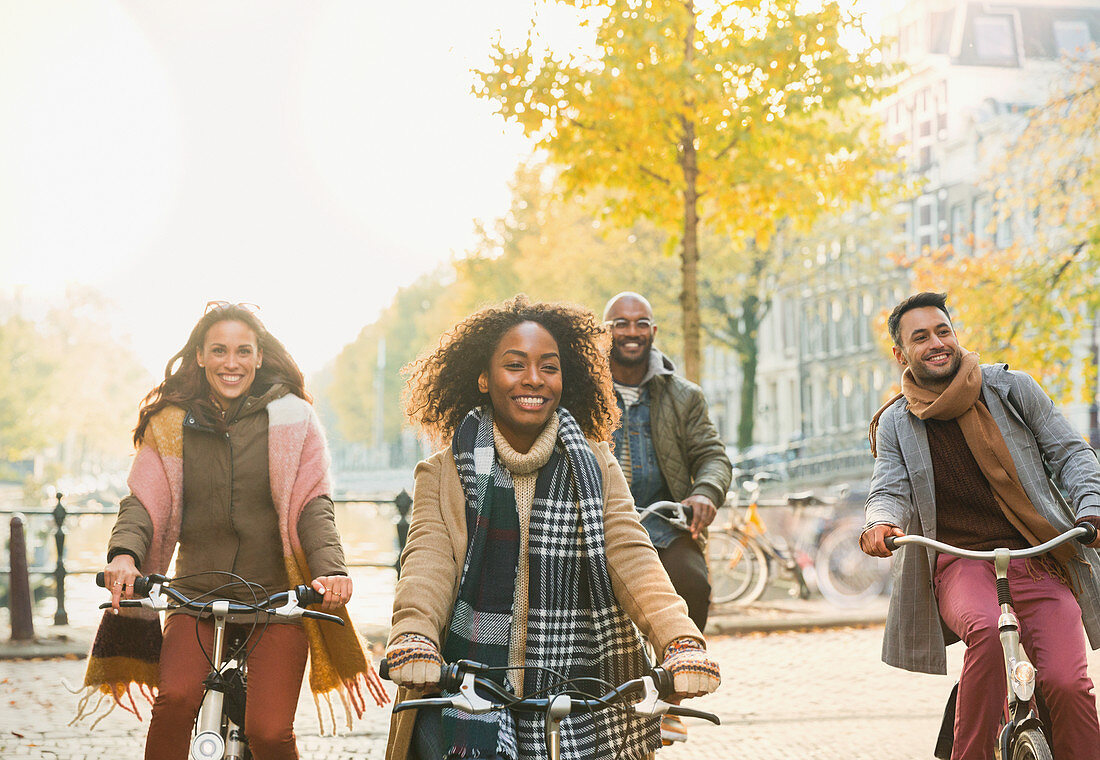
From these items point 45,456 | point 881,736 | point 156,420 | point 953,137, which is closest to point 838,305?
point 953,137

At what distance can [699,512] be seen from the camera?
5523 mm

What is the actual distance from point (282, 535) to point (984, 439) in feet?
7.76

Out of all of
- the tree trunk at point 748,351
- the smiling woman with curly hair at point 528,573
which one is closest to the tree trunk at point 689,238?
the smiling woman with curly hair at point 528,573

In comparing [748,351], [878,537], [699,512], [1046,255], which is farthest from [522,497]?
[748,351]

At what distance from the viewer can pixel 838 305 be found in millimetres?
44375

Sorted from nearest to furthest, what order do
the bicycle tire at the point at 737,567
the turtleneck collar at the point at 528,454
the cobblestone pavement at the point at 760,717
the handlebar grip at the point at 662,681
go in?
the handlebar grip at the point at 662,681 < the turtleneck collar at the point at 528,454 < the cobblestone pavement at the point at 760,717 < the bicycle tire at the point at 737,567

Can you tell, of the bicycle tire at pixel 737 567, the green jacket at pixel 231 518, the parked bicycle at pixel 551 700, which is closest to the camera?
the parked bicycle at pixel 551 700

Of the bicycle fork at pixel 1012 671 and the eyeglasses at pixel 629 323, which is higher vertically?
the eyeglasses at pixel 629 323

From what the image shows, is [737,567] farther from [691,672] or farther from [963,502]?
[691,672]

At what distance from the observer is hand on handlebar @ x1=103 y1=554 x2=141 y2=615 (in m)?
3.75

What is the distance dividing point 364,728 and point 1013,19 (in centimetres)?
3799

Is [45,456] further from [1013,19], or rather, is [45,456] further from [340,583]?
[340,583]

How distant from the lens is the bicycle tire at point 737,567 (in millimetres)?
11422

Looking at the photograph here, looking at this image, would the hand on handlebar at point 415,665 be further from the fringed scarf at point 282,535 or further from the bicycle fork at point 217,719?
the fringed scarf at point 282,535
